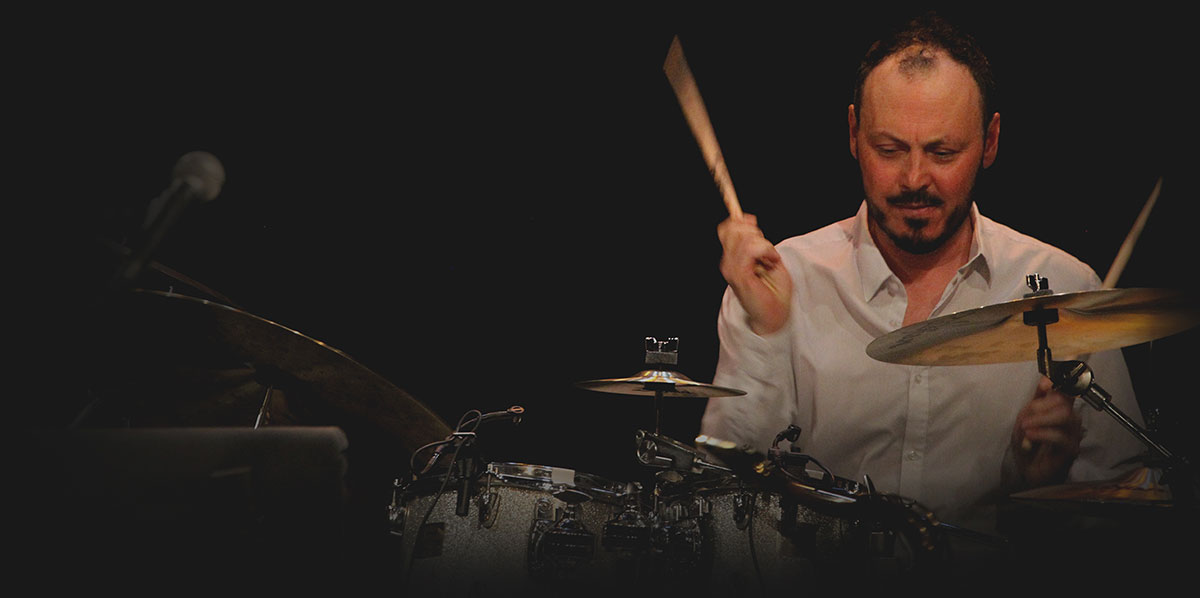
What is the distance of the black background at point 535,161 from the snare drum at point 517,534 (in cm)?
A: 95

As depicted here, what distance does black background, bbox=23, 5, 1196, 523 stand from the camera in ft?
7.70

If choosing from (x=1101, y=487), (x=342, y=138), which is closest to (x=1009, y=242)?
(x=1101, y=487)

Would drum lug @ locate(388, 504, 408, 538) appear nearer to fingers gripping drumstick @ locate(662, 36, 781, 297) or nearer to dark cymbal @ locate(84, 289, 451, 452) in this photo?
dark cymbal @ locate(84, 289, 451, 452)

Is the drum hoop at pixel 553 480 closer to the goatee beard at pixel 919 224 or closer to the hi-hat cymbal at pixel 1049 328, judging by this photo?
the hi-hat cymbal at pixel 1049 328

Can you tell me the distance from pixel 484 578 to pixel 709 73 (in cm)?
173

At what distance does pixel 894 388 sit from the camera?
2.32 m

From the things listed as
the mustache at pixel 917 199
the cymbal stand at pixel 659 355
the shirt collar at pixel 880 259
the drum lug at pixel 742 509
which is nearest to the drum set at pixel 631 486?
the drum lug at pixel 742 509

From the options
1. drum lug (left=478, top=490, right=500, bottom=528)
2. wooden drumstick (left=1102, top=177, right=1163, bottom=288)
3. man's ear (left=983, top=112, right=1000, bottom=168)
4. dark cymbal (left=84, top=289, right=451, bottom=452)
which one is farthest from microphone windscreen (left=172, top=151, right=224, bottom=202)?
wooden drumstick (left=1102, top=177, right=1163, bottom=288)

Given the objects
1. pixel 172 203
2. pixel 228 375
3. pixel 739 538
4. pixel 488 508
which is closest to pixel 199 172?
pixel 172 203

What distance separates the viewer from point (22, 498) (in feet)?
2.37

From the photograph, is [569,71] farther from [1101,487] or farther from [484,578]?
[1101,487]

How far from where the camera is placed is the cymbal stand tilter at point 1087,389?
1.45 meters

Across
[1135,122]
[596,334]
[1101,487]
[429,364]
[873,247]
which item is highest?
[1135,122]

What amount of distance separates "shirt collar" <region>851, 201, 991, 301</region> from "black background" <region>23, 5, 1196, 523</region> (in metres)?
0.13
